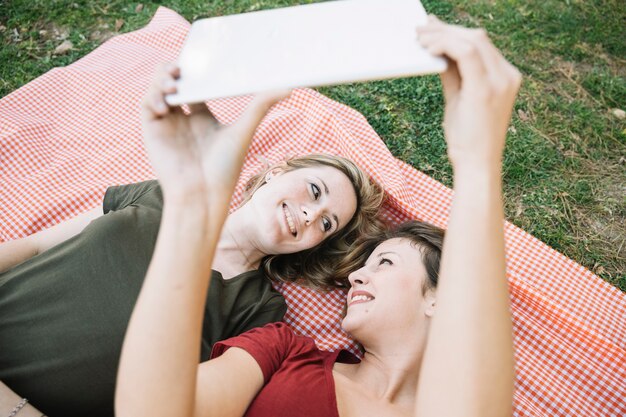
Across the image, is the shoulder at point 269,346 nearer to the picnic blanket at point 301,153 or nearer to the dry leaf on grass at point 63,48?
the picnic blanket at point 301,153

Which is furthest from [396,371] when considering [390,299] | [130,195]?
[130,195]

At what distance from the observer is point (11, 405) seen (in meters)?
2.02

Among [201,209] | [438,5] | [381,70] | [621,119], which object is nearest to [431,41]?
[381,70]

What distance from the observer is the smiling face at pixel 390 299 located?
2.37 meters

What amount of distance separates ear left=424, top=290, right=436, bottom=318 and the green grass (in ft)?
5.16

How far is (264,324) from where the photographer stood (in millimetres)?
2621

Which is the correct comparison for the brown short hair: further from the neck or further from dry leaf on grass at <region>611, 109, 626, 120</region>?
dry leaf on grass at <region>611, 109, 626, 120</region>

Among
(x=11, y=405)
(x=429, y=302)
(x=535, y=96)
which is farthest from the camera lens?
(x=535, y=96)

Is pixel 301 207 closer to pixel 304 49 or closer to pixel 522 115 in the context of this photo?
pixel 304 49

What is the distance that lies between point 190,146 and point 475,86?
92 cm

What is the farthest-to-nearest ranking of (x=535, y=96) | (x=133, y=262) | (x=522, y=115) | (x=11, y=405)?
(x=535, y=96), (x=522, y=115), (x=133, y=262), (x=11, y=405)

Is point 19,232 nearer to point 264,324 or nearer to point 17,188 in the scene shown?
point 17,188

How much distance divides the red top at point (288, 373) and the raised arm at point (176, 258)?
1.83 feet

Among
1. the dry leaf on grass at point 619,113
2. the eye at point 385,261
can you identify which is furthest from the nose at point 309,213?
the dry leaf on grass at point 619,113
